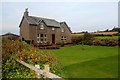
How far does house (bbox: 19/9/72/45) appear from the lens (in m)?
40.2

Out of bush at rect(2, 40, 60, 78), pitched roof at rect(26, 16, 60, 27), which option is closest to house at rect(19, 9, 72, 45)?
pitched roof at rect(26, 16, 60, 27)

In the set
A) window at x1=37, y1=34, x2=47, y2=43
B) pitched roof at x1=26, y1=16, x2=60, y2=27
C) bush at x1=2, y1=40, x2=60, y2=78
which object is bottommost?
bush at x1=2, y1=40, x2=60, y2=78

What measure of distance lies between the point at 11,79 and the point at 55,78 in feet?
12.2

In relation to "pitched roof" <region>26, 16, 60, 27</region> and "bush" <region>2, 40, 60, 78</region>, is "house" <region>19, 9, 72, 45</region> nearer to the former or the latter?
"pitched roof" <region>26, 16, 60, 27</region>

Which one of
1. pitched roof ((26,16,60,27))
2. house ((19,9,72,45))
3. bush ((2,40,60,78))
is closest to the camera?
bush ((2,40,60,78))

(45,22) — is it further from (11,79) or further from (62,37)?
(11,79)

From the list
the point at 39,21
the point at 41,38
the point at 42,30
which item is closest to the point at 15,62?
the point at 41,38

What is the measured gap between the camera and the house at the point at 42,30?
40156 mm

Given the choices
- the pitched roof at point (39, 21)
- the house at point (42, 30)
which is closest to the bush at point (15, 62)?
the house at point (42, 30)

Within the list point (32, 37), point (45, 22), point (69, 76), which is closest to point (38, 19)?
point (45, 22)

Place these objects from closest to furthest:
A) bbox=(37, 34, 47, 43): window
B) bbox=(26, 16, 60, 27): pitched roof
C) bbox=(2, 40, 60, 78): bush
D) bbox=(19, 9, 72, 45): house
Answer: bbox=(2, 40, 60, 78): bush
bbox=(19, 9, 72, 45): house
bbox=(26, 16, 60, 27): pitched roof
bbox=(37, 34, 47, 43): window

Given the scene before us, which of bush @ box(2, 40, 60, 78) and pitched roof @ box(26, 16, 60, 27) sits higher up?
pitched roof @ box(26, 16, 60, 27)

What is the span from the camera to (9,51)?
41.8 feet

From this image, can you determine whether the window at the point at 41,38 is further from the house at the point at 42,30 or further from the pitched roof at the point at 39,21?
the pitched roof at the point at 39,21
